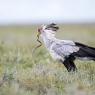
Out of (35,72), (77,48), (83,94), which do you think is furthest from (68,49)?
(83,94)

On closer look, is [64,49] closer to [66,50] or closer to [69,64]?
[66,50]

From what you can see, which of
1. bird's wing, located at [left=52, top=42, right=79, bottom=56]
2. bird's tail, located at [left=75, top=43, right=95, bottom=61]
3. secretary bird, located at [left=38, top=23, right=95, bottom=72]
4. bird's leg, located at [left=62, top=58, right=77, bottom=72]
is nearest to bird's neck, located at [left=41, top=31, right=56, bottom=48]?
secretary bird, located at [left=38, top=23, right=95, bottom=72]

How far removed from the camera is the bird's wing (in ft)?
30.1

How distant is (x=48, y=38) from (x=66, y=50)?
431mm

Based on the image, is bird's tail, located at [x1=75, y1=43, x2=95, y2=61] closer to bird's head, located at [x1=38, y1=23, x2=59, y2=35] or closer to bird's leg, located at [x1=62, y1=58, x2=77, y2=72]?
bird's leg, located at [x1=62, y1=58, x2=77, y2=72]

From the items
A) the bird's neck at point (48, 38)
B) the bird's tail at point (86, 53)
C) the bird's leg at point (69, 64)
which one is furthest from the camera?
the bird's neck at point (48, 38)

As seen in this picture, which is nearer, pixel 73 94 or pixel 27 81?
pixel 73 94

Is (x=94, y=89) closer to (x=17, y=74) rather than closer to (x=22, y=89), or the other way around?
(x=22, y=89)

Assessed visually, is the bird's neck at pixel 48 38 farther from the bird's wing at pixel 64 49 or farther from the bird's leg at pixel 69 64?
the bird's leg at pixel 69 64

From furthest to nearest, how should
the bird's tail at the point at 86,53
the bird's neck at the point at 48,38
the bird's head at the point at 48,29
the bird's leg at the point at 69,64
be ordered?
the bird's head at the point at 48,29 → the bird's neck at the point at 48,38 → the bird's leg at the point at 69,64 → the bird's tail at the point at 86,53

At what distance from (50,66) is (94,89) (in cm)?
267

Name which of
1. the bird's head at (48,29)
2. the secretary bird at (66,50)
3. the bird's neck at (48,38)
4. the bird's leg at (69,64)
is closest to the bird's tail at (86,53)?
the secretary bird at (66,50)

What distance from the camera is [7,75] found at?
9.04 m

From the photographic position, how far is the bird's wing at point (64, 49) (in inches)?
361
